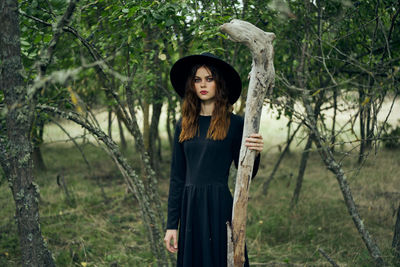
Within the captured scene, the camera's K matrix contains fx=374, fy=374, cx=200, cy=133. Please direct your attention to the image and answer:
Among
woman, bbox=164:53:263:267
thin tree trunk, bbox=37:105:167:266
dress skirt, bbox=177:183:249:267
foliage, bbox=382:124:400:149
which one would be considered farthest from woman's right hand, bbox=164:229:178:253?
foliage, bbox=382:124:400:149

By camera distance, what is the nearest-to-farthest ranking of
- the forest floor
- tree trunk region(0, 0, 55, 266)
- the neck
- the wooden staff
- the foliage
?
tree trunk region(0, 0, 55, 266)
the wooden staff
the neck
the foliage
the forest floor

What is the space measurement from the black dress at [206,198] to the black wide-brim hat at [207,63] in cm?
22

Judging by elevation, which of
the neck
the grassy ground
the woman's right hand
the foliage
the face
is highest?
the face

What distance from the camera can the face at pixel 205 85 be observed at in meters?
2.67

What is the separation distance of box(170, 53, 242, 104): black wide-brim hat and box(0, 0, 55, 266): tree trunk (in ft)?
3.71

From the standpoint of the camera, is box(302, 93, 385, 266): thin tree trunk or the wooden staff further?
box(302, 93, 385, 266): thin tree trunk

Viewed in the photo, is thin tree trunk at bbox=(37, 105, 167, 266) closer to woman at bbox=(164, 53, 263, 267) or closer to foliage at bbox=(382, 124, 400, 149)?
woman at bbox=(164, 53, 263, 267)

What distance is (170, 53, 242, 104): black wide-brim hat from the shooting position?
8.68ft

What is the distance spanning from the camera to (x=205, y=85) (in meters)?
2.67

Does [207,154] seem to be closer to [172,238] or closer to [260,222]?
[172,238]

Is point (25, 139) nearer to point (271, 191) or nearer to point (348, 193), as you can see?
point (348, 193)

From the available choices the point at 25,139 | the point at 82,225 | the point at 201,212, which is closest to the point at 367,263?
the point at 201,212

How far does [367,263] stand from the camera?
12.6 feet

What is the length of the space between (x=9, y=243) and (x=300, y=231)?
384 cm
